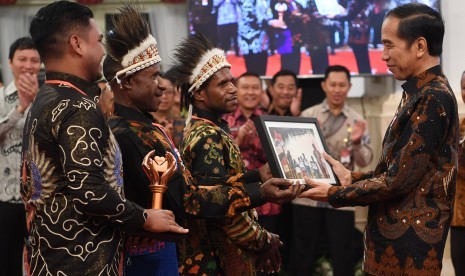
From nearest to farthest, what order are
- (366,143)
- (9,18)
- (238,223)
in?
(238,223)
(366,143)
(9,18)

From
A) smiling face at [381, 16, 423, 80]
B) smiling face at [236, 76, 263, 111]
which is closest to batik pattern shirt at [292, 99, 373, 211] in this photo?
smiling face at [236, 76, 263, 111]

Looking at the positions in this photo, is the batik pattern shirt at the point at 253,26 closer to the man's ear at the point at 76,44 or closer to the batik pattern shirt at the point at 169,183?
the batik pattern shirt at the point at 169,183

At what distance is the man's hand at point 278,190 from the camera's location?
11.4ft

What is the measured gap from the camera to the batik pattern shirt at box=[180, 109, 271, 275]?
378 cm

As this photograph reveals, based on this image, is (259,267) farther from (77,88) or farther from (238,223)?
(77,88)

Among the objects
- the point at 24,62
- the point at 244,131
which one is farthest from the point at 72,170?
the point at 244,131

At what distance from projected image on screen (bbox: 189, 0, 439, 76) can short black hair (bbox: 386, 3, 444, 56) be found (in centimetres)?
403

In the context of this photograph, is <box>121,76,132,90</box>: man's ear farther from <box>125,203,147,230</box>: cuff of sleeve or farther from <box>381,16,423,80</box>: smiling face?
<box>381,16,423,80</box>: smiling face

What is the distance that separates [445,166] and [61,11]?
5.37 ft

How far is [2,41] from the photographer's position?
339 inches

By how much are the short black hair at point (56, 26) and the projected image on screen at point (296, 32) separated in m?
4.75

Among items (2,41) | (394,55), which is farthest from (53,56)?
(2,41)

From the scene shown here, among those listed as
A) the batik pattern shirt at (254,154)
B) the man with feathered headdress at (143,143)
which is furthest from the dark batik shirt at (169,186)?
the batik pattern shirt at (254,154)

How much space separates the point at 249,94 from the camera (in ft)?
22.2
